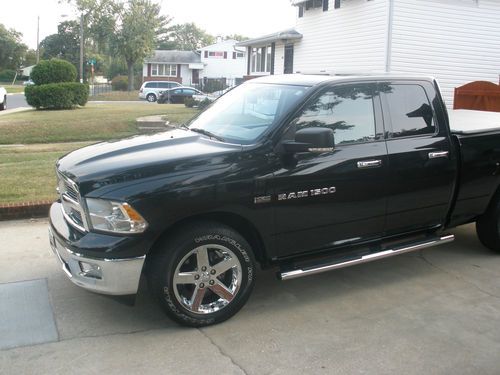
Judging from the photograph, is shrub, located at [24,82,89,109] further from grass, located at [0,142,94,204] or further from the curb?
the curb

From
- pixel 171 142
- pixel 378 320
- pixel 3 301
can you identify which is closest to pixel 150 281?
pixel 171 142

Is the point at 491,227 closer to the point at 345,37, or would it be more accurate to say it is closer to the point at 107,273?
the point at 107,273

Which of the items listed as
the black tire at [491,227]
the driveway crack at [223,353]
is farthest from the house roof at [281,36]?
the driveway crack at [223,353]

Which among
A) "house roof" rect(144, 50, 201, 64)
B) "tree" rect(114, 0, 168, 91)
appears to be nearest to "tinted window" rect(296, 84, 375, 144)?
"tree" rect(114, 0, 168, 91)

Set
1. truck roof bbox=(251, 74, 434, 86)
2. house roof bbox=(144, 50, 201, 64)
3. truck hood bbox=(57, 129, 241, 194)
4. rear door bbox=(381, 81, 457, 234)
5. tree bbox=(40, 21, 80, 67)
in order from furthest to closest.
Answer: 1. tree bbox=(40, 21, 80, 67)
2. house roof bbox=(144, 50, 201, 64)
3. rear door bbox=(381, 81, 457, 234)
4. truck roof bbox=(251, 74, 434, 86)
5. truck hood bbox=(57, 129, 241, 194)

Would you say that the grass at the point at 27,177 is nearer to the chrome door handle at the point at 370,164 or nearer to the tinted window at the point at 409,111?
the chrome door handle at the point at 370,164

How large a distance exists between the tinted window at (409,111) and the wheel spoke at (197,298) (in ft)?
7.01

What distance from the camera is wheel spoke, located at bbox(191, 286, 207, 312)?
153 inches

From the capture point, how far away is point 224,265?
3945mm

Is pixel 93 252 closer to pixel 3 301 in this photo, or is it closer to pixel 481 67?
pixel 3 301

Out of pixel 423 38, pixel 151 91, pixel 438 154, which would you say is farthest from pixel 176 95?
pixel 438 154

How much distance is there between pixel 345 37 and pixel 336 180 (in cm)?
1756

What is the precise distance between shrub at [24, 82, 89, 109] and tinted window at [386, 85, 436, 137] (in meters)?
19.6

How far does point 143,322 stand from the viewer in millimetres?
4066
